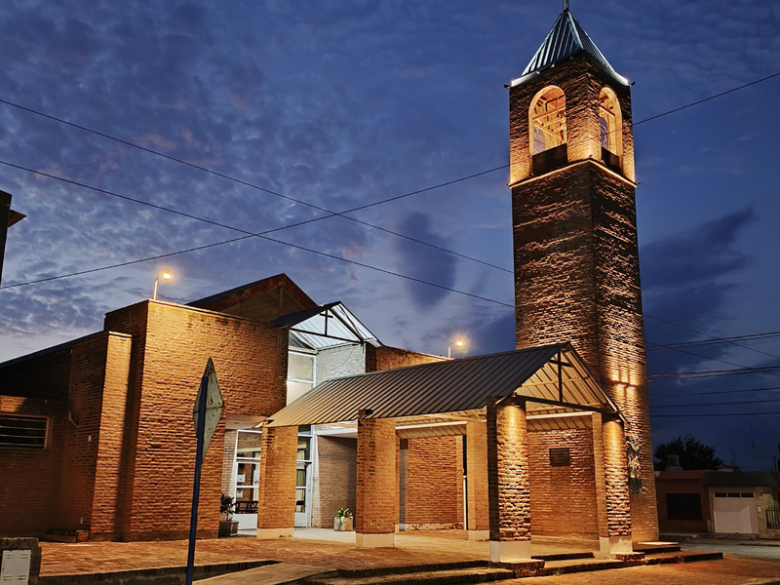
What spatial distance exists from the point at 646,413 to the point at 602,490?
5.30 metres

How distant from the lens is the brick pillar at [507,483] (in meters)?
13.3

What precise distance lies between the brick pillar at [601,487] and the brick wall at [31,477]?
12553 millimetres

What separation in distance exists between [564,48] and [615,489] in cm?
1325

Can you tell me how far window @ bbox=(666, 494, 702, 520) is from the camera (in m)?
34.0

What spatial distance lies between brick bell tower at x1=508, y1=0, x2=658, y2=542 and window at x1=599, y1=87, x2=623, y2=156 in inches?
1.2

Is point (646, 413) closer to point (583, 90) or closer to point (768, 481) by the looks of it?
point (583, 90)

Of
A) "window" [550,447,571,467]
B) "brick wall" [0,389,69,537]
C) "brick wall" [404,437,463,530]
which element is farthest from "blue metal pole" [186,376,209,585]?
"brick wall" [404,437,463,530]

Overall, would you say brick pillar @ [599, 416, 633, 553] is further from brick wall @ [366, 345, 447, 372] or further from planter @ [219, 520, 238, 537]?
planter @ [219, 520, 238, 537]

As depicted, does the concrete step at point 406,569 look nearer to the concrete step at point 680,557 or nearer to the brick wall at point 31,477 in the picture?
the concrete step at point 680,557

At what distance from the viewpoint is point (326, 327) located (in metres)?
21.4

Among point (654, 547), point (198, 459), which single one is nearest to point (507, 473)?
point (654, 547)

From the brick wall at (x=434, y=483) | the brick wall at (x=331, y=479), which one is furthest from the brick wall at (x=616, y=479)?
the brick wall at (x=331, y=479)

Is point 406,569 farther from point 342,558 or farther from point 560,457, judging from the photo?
point 560,457

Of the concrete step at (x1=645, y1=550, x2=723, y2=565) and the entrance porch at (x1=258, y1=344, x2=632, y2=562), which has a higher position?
the entrance porch at (x1=258, y1=344, x2=632, y2=562)
